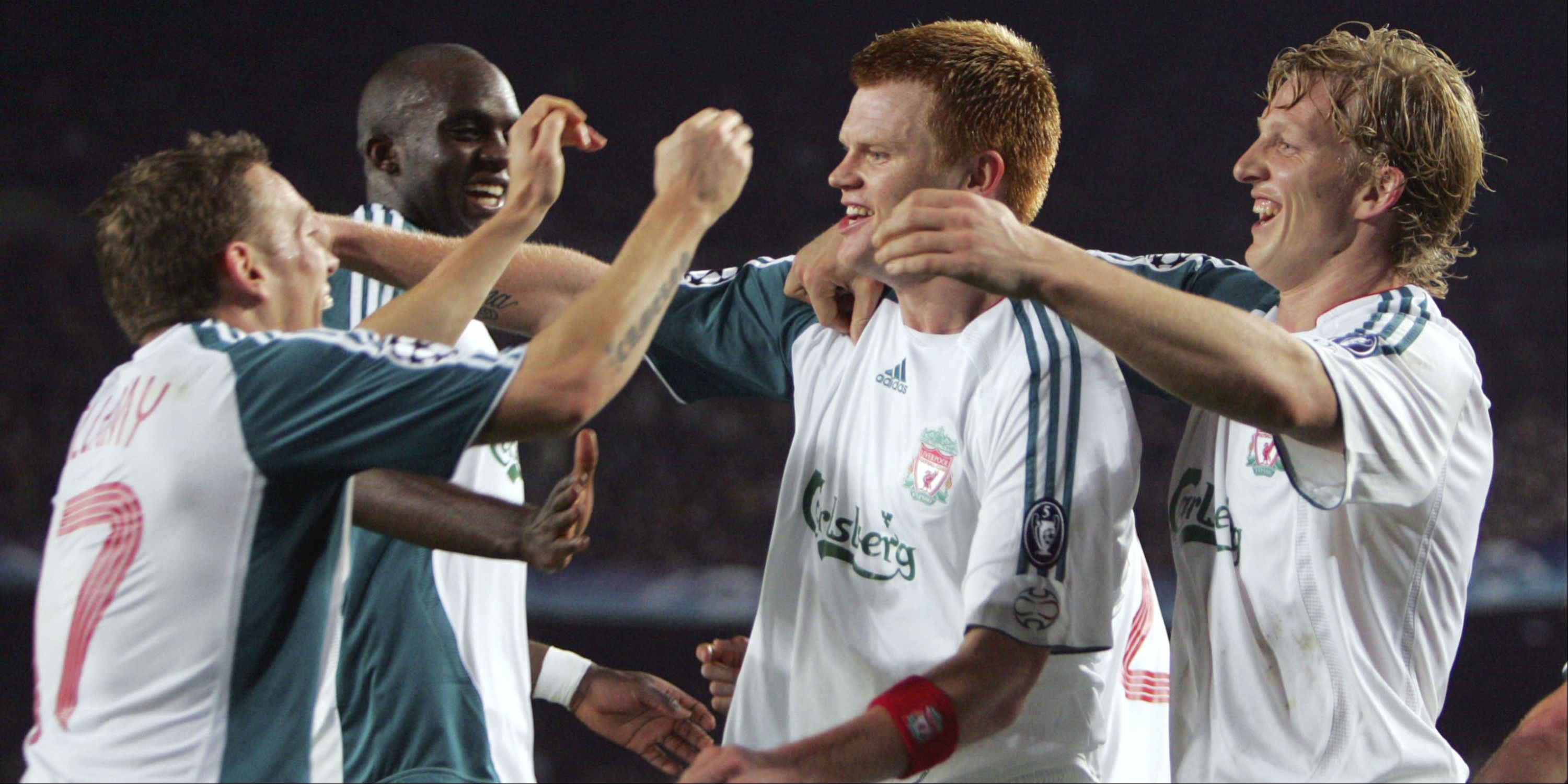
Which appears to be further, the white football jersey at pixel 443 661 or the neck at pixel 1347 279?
the white football jersey at pixel 443 661

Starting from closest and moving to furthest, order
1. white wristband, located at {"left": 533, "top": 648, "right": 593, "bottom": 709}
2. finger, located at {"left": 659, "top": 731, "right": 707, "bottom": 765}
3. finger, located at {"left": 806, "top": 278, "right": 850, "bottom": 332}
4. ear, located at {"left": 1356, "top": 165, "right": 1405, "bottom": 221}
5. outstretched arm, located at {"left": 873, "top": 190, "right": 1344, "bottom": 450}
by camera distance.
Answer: outstretched arm, located at {"left": 873, "top": 190, "right": 1344, "bottom": 450}
ear, located at {"left": 1356, "top": 165, "right": 1405, "bottom": 221}
finger, located at {"left": 806, "top": 278, "right": 850, "bottom": 332}
finger, located at {"left": 659, "top": 731, "right": 707, "bottom": 765}
white wristband, located at {"left": 533, "top": 648, "right": 593, "bottom": 709}

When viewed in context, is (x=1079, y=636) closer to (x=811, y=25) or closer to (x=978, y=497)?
(x=978, y=497)

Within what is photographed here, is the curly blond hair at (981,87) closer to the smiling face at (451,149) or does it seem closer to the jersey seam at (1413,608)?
the jersey seam at (1413,608)

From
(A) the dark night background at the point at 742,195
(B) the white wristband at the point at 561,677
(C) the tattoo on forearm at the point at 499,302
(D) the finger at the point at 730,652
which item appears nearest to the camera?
(D) the finger at the point at 730,652

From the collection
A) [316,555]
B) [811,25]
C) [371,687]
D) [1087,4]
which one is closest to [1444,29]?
[1087,4]

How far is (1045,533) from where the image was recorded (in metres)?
1.87

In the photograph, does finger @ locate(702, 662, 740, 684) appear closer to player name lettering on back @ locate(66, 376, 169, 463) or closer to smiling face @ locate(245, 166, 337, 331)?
smiling face @ locate(245, 166, 337, 331)

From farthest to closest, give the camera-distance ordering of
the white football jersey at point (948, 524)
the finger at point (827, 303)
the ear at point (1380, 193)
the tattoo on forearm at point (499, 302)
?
the tattoo on forearm at point (499, 302) < the finger at point (827, 303) < the ear at point (1380, 193) < the white football jersey at point (948, 524)

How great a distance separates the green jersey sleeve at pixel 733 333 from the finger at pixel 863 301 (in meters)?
0.11

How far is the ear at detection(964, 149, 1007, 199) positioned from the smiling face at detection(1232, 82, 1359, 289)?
0.36m

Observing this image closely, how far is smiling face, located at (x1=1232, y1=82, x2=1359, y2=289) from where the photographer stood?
84.4 inches

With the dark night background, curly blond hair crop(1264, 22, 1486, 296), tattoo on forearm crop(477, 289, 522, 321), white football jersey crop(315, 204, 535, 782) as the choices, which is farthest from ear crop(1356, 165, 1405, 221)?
the dark night background

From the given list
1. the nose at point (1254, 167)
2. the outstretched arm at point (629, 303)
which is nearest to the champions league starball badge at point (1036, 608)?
the outstretched arm at point (629, 303)

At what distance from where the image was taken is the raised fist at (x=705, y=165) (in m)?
1.76
